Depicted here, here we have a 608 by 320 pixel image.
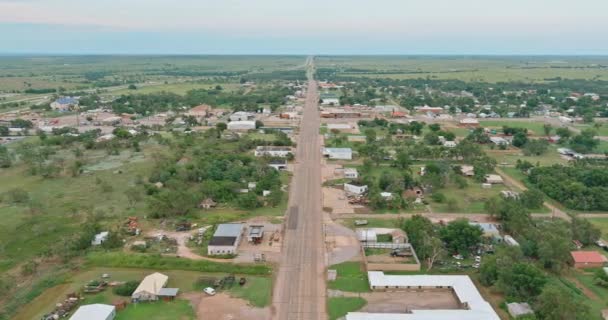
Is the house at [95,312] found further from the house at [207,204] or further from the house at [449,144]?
the house at [449,144]

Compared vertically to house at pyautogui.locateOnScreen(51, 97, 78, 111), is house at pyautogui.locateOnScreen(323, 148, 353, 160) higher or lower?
lower

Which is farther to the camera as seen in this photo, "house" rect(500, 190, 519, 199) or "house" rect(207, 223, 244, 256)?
"house" rect(500, 190, 519, 199)

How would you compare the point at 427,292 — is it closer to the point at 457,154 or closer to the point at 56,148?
the point at 457,154

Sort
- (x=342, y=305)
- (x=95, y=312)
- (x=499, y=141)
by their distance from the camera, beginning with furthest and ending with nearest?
(x=499, y=141) < (x=342, y=305) < (x=95, y=312)

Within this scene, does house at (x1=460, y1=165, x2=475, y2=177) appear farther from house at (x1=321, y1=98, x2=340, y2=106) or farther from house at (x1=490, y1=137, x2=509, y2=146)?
house at (x1=321, y1=98, x2=340, y2=106)

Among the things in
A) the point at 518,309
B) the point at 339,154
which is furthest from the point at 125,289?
the point at 339,154

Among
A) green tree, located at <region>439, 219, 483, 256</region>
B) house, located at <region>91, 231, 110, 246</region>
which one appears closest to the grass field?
house, located at <region>91, 231, 110, 246</region>

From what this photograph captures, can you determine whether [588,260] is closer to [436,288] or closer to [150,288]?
[436,288]
